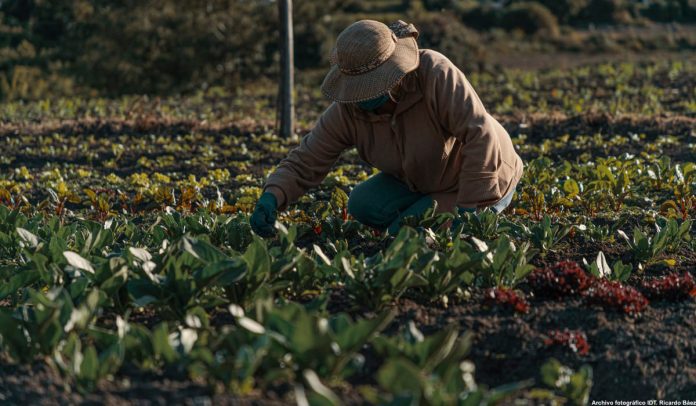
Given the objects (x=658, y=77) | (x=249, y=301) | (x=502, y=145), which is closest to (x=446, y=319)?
(x=249, y=301)

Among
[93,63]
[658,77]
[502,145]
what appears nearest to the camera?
[502,145]

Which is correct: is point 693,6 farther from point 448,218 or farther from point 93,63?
point 448,218

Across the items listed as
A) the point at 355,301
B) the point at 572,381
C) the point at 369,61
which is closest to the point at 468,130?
the point at 369,61

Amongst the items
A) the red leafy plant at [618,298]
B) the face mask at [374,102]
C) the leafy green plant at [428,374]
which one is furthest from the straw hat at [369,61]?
the leafy green plant at [428,374]

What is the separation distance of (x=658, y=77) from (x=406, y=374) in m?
12.8

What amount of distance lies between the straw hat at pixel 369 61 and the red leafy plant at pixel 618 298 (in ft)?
4.40

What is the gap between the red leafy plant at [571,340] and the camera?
3453 millimetres

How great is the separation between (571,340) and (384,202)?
2095 mm

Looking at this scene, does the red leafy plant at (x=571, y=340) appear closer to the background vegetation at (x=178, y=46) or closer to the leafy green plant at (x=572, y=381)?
the leafy green plant at (x=572, y=381)

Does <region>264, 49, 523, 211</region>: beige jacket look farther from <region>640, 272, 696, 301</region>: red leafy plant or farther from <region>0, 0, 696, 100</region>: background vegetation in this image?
<region>0, 0, 696, 100</region>: background vegetation

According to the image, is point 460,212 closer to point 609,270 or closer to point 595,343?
point 609,270

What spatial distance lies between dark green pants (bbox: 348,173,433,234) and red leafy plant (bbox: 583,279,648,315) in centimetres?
156

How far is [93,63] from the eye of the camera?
1747cm

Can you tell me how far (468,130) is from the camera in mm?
4703
